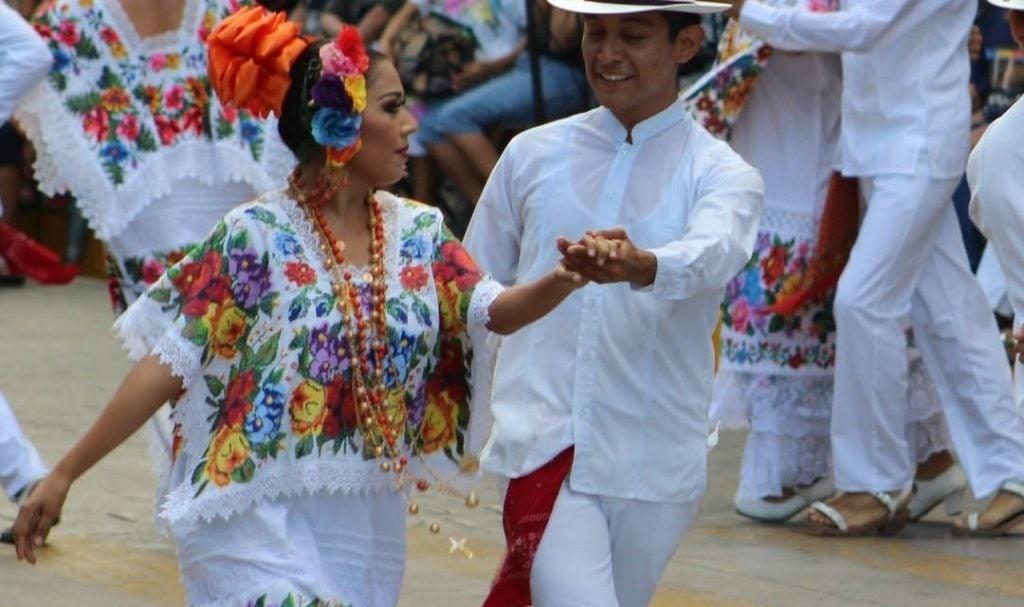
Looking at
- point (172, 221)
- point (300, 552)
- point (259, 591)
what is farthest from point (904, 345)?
point (259, 591)

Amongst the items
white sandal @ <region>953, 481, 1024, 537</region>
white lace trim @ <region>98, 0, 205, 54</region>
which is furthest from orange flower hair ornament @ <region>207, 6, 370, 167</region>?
white sandal @ <region>953, 481, 1024, 537</region>

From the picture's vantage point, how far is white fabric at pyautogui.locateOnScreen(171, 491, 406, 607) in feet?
14.6

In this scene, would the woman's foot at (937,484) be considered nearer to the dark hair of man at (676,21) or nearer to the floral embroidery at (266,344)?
the dark hair of man at (676,21)

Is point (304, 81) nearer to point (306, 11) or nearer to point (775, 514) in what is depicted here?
point (775, 514)

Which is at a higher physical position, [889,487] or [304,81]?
[304,81]

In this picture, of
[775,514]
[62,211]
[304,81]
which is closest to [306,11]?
[62,211]

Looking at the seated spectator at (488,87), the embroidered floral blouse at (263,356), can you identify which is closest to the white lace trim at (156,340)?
the embroidered floral blouse at (263,356)

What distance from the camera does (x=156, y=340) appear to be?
15.0 feet

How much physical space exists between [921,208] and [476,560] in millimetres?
1676

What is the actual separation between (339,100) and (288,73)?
13 cm

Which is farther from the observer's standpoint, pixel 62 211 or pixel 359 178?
pixel 62 211

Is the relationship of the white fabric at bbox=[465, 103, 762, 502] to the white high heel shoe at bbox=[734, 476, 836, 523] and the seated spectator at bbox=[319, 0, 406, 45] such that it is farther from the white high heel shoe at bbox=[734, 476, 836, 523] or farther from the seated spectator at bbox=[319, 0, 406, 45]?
the seated spectator at bbox=[319, 0, 406, 45]

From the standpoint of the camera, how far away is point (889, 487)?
748cm

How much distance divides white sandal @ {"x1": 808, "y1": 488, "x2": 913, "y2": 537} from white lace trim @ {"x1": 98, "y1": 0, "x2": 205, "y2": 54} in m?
2.40
